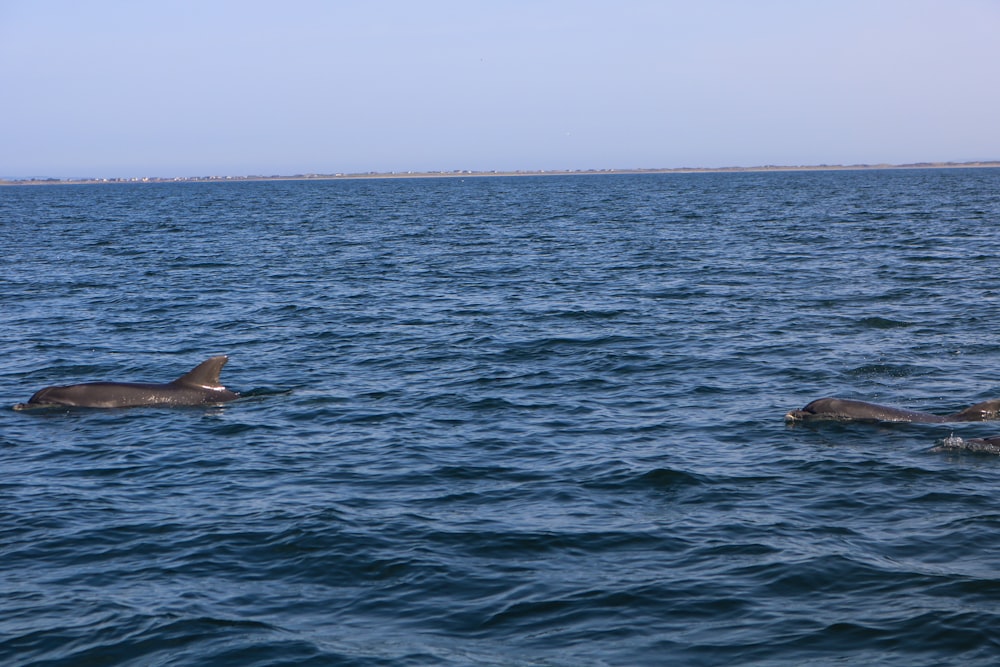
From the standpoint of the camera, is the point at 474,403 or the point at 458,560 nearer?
the point at 458,560

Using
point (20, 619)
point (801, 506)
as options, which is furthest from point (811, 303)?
point (20, 619)

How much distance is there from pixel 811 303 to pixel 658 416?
13.2 metres

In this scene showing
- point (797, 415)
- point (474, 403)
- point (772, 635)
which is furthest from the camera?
point (474, 403)

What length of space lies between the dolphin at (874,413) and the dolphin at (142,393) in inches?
379

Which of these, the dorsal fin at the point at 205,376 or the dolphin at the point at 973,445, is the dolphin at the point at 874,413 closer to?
the dolphin at the point at 973,445

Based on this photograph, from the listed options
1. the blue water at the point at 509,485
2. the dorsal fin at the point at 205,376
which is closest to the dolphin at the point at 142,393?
the dorsal fin at the point at 205,376

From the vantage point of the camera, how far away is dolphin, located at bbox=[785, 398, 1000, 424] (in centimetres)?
1625

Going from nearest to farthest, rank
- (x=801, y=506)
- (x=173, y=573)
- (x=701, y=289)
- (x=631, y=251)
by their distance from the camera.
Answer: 1. (x=173, y=573)
2. (x=801, y=506)
3. (x=701, y=289)
4. (x=631, y=251)

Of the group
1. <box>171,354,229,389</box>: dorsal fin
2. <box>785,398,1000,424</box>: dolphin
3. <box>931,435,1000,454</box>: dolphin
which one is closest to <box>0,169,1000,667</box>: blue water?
<box>931,435,1000,454</box>: dolphin

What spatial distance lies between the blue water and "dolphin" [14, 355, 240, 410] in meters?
0.37

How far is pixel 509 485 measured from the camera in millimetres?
13781

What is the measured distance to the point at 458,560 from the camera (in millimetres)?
11117

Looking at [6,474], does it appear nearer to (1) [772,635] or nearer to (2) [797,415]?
(1) [772,635]

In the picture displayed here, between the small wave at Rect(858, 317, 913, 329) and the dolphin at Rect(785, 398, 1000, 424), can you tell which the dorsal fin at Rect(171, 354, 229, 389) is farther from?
the small wave at Rect(858, 317, 913, 329)
